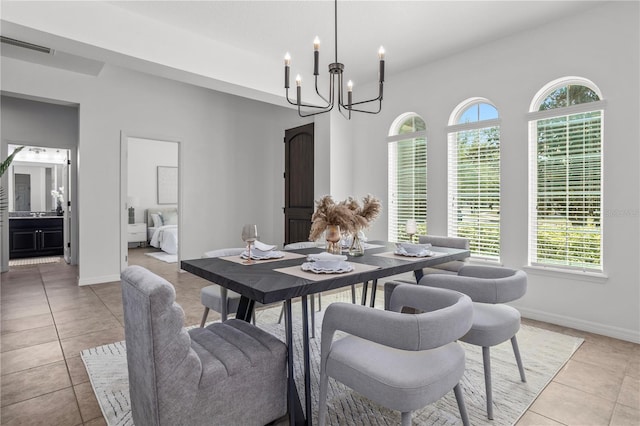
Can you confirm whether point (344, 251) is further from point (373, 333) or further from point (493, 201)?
point (493, 201)

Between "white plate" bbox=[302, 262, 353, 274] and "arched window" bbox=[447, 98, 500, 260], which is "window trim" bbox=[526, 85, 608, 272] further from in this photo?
"white plate" bbox=[302, 262, 353, 274]

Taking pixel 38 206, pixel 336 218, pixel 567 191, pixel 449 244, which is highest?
pixel 567 191

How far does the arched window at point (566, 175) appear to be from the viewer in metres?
3.14

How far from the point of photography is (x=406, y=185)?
15.1 feet

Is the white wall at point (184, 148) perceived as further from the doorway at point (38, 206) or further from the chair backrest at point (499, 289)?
the chair backrest at point (499, 289)

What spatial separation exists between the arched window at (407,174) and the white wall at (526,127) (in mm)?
148

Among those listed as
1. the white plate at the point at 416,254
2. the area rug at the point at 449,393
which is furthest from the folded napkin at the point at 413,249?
the area rug at the point at 449,393

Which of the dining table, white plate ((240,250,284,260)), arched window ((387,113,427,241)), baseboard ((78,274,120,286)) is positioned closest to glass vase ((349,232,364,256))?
the dining table

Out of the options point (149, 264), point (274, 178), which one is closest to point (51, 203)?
point (149, 264)

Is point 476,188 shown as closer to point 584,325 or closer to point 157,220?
point 584,325

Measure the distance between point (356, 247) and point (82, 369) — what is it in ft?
6.70

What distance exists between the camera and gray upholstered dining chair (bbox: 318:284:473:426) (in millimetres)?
1286

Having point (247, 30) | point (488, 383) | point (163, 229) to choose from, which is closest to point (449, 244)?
point (488, 383)

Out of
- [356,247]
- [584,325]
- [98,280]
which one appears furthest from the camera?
[98,280]
